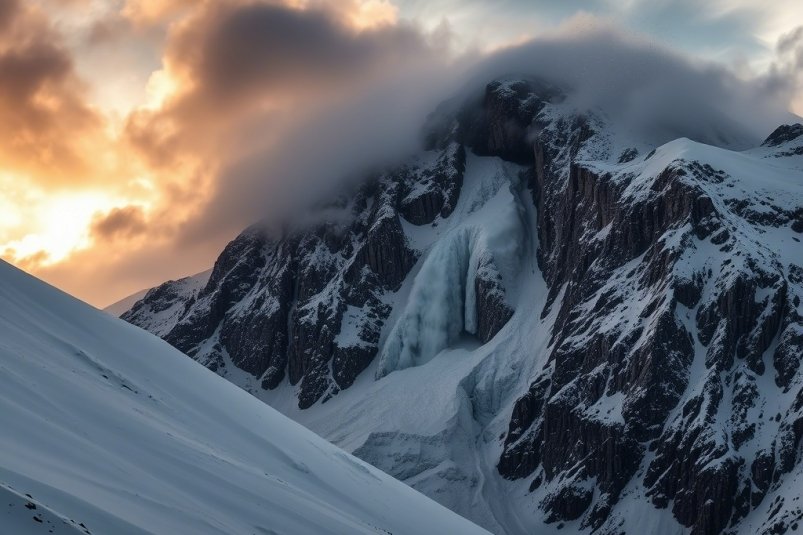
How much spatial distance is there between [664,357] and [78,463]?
399ft

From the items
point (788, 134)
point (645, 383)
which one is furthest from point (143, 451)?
point (788, 134)

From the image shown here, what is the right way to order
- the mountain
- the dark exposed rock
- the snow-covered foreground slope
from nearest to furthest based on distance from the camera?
the snow-covered foreground slope
the mountain
the dark exposed rock

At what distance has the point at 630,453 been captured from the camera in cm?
14938

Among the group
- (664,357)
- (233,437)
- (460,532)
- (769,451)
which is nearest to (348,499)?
(233,437)

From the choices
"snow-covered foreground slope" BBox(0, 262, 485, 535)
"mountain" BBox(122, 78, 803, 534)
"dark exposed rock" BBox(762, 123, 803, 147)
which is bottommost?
"snow-covered foreground slope" BBox(0, 262, 485, 535)

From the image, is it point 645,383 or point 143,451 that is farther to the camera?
point 645,383

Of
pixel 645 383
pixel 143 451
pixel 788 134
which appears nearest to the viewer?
pixel 143 451

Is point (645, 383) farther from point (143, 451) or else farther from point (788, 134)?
point (143, 451)

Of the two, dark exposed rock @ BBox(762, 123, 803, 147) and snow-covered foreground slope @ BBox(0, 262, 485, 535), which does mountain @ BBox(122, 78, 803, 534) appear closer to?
dark exposed rock @ BBox(762, 123, 803, 147)

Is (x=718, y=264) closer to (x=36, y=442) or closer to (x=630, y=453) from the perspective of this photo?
(x=630, y=453)

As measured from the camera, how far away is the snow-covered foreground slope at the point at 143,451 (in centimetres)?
3584

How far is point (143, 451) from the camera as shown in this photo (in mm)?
45469

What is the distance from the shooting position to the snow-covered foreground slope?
35844 millimetres

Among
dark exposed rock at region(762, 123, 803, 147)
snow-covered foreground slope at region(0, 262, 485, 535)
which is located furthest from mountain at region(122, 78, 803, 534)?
snow-covered foreground slope at region(0, 262, 485, 535)
